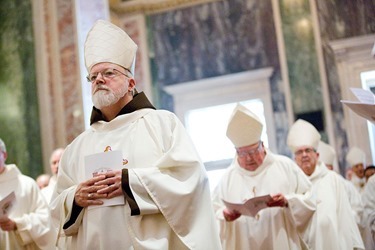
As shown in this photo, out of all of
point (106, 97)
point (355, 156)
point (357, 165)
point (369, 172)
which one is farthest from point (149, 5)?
point (106, 97)

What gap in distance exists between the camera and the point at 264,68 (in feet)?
42.5

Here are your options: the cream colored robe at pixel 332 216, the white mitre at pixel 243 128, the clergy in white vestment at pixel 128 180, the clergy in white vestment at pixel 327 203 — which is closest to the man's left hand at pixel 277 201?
the white mitre at pixel 243 128

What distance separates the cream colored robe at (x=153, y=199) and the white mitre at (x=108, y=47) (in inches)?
14.8

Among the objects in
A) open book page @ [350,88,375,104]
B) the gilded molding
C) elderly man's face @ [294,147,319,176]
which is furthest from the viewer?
the gilded molding

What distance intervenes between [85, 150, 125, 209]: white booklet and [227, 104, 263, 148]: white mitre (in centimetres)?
239

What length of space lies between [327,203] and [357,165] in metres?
4.49

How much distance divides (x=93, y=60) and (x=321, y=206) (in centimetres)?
361

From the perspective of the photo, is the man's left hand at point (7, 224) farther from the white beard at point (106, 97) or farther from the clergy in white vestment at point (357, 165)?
the clergy in white vestment at point (357, 165)

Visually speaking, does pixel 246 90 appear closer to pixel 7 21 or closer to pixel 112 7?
pixel 112 7

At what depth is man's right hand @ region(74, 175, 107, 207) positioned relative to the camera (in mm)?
3629

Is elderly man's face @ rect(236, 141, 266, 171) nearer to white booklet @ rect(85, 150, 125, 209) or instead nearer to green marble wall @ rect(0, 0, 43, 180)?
white booklet @ rect(85, 150, 125, 209)

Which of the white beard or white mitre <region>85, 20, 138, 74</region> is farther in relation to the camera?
white mitre <region>85, 20, 138, 74</region>

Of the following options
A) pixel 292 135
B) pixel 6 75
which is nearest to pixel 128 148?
pixel 292 135

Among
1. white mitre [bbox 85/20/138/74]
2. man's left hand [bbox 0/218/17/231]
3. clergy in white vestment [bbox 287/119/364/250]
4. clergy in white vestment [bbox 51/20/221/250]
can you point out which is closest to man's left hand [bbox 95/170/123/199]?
clergy in white vestment [bbox 51/20/221/250]
